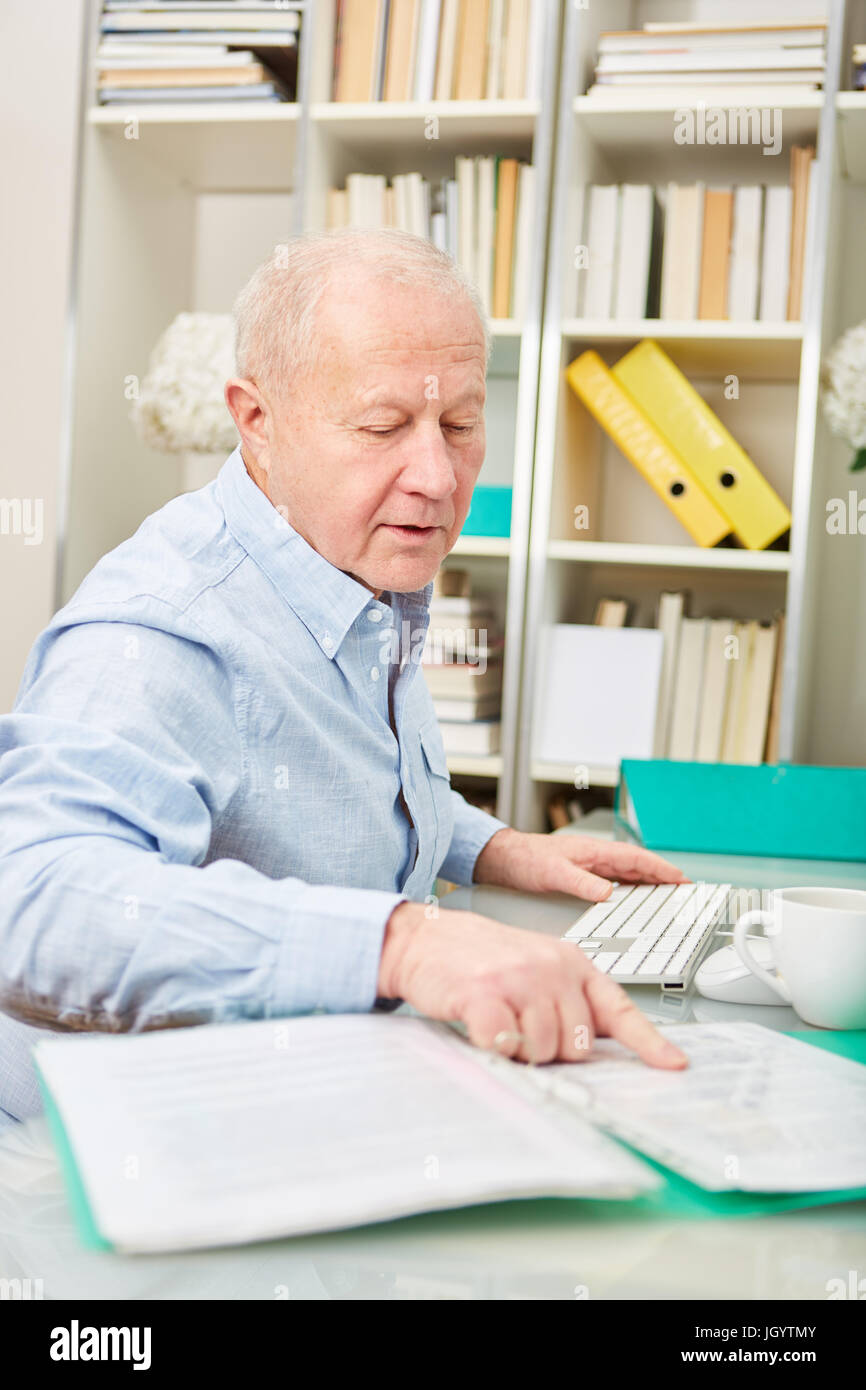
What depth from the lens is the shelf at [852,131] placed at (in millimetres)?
2064

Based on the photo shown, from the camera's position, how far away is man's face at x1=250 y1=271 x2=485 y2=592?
1.00m

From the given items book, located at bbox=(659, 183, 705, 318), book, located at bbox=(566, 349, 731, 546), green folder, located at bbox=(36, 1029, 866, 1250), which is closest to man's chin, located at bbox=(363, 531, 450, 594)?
green folder, located at bbox=(36, 1029, 866, 1250)

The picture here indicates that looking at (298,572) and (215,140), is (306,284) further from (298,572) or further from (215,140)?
(215,140)

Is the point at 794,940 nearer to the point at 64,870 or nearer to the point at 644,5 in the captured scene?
the point at 64,870

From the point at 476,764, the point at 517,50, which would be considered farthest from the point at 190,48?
the point at 476,764

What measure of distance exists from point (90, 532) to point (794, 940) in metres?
1.88

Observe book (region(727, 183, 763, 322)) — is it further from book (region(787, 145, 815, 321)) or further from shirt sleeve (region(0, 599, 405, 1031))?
shirt sleeve (region(0, 599, 405, 1031))

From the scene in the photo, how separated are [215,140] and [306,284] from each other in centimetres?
162

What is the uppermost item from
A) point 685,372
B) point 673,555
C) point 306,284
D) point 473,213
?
point 473,213

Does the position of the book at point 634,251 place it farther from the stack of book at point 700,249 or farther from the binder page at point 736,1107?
the binder page at point 736,1107

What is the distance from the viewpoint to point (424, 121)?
88.2 inches
